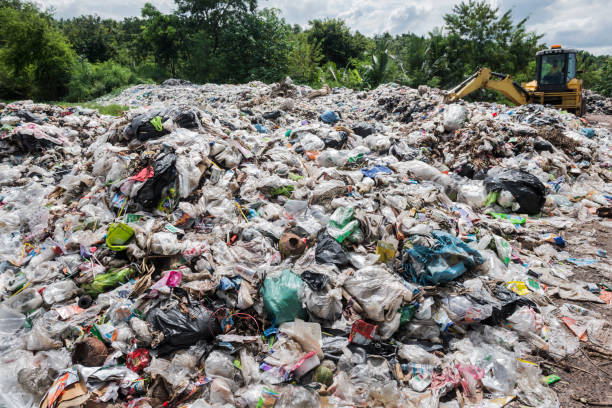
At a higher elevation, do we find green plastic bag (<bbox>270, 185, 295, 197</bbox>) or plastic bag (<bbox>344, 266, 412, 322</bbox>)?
green plastic bag (<bbox>270, 185, 295, 197</bbox>)

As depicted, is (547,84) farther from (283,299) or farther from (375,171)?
(283,299)

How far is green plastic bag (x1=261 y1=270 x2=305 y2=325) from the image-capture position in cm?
238

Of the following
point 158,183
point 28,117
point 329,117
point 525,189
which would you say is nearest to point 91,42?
point 28,117

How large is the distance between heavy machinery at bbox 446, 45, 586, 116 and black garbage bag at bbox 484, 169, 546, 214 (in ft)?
13.2

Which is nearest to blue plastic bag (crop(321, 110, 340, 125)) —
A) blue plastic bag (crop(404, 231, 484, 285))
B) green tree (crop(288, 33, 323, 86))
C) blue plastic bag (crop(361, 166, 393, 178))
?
blue plastic bag (crop(361, 166, 393, 178))

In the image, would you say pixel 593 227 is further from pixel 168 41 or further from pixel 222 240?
pixel 168 41

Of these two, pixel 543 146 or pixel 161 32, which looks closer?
pixel 543 146

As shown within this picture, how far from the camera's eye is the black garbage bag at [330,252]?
2727 millimetres

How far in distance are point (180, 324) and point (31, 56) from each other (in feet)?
68.2

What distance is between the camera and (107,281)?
104 inches

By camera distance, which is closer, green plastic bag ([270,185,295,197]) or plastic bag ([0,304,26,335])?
plastic bag ([0,304,26,335])

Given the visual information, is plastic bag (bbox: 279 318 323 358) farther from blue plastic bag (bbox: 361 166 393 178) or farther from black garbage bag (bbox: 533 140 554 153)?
black garbage bag (bbox: 533 140 554 153)

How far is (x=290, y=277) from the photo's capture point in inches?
97.6

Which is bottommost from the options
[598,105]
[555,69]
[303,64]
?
[598,105]
